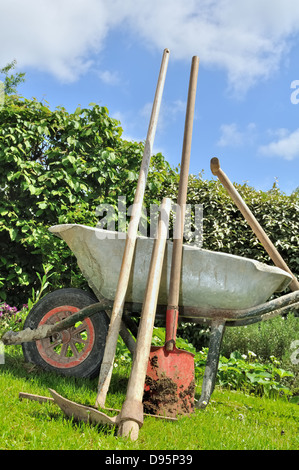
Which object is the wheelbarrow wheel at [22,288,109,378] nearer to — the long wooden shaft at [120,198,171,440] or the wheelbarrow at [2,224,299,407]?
the wheelbarrow at [2,224,299,407]

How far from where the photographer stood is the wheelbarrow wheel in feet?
9.23

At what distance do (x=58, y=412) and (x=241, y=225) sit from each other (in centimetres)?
324

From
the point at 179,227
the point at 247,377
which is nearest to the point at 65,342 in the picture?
the point at 179,227

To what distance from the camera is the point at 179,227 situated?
8.64ft

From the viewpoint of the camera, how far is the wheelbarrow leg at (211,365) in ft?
8.15

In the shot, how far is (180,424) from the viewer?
2.09 meters

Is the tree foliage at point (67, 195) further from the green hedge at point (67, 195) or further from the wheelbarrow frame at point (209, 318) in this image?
the wheelbarrow frame at point (209, 318)

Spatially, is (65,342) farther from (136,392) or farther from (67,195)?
(67,195)

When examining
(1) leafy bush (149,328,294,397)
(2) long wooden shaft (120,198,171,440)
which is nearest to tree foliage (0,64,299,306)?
(1) leafy bush (149,328,294,397)

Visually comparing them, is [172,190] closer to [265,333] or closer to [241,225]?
[241,225]

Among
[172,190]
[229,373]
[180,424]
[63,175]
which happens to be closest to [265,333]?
[229,373]

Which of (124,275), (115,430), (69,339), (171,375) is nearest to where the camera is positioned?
(115,430)

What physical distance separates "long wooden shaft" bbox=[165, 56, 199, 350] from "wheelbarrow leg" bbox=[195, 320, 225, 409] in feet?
1.01

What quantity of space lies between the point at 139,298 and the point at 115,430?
96cm
